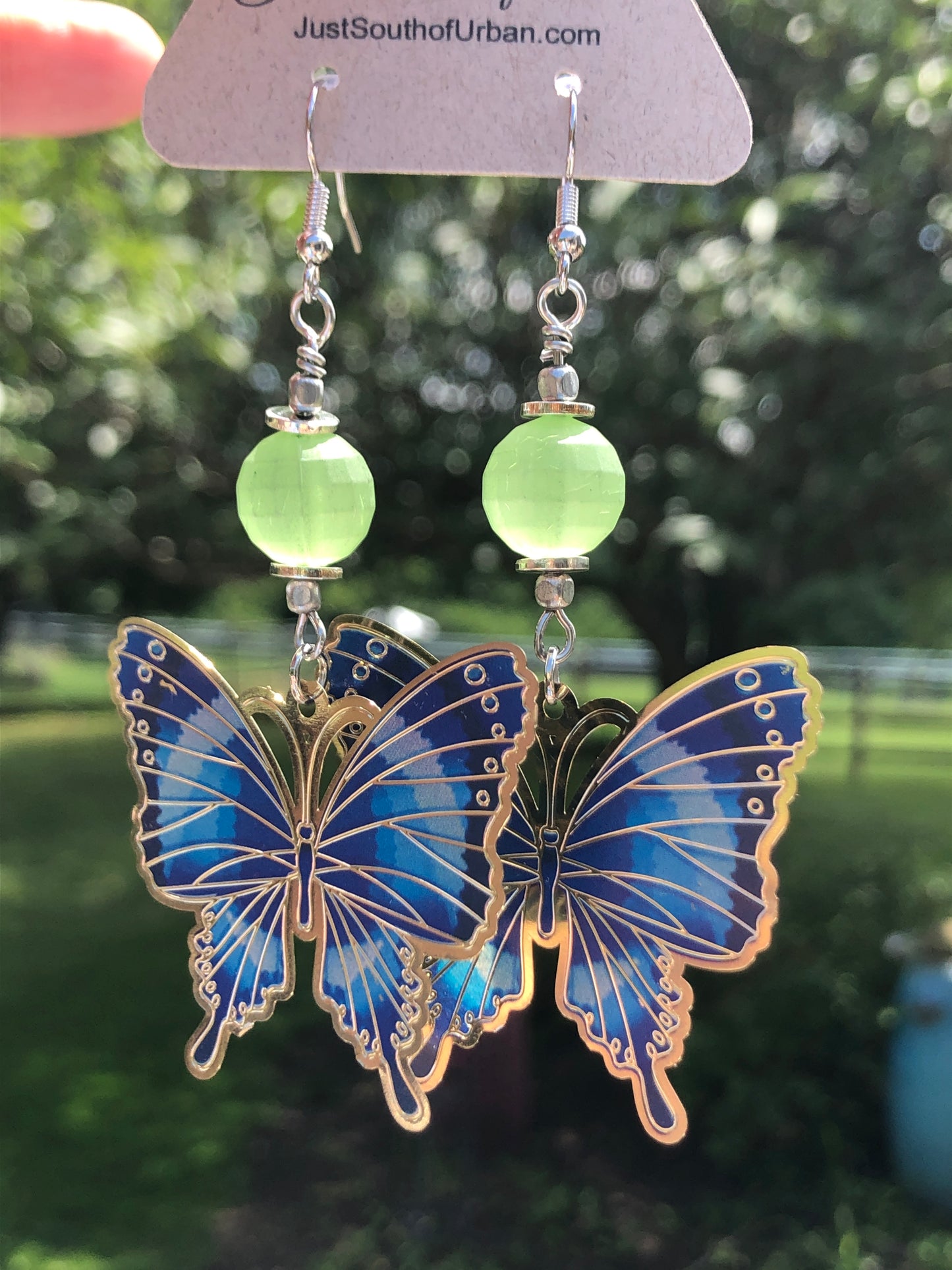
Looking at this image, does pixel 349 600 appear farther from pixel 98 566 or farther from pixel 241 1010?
pixel 241 1010

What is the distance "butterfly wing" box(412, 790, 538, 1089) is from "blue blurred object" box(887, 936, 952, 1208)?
163cm

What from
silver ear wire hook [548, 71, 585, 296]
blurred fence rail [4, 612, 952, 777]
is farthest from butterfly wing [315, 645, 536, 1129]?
blurred fence rail [4, 612, 952, 777]

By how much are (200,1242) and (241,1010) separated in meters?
1.64

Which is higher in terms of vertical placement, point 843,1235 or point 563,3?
point 563,3

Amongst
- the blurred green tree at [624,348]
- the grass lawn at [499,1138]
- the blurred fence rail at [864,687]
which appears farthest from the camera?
the blurred fence rail at [864,687]

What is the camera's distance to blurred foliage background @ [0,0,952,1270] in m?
1.77

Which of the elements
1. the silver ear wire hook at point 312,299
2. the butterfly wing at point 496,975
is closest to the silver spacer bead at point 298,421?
the silver ear wire hook at point 312,299

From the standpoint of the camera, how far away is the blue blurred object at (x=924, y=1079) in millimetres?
2059

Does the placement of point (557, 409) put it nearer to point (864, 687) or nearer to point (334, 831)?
point (334, 831)

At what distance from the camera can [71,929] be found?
3.62 m

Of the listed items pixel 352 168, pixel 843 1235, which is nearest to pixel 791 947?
pixel 843 1235

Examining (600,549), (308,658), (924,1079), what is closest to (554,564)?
(308,658)

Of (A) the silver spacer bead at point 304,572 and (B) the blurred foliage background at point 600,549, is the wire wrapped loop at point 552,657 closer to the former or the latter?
(A) the silver spacer bead at point 304,572

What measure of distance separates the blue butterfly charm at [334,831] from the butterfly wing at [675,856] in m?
0.10
